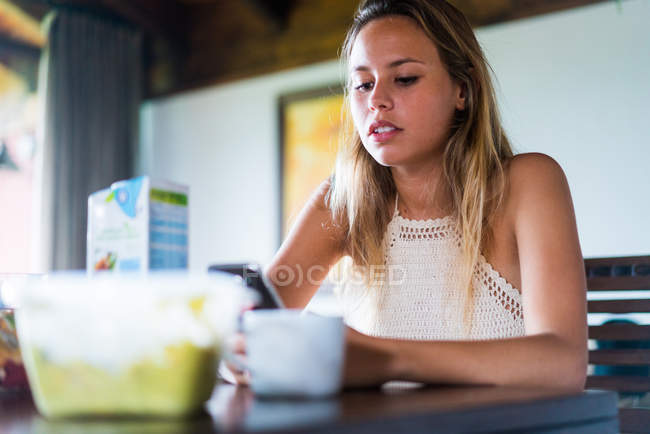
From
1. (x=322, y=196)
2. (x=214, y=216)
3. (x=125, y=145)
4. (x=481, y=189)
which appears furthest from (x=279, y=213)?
(x=481, y=189)

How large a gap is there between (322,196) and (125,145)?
10.6 feet

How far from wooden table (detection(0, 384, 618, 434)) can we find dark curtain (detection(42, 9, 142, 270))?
3.54m

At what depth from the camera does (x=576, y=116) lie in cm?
311

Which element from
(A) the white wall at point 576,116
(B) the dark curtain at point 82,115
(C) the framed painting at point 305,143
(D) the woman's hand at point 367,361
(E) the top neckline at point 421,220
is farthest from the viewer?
(B) the dark curtain at point 82,115

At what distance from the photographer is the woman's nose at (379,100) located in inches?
45.8

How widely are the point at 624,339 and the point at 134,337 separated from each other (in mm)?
984

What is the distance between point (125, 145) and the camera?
4348mm

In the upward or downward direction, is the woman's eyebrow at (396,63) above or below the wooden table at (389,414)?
above

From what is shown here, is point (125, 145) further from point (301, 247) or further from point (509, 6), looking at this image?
point (301, 247)

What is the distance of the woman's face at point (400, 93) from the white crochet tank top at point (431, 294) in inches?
5.9

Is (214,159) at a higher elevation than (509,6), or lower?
lower

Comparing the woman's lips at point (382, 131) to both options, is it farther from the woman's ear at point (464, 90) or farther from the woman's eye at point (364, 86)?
the woman's ear at point (464, 90)

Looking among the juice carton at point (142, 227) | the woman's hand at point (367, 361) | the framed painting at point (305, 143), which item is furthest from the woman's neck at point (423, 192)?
the framed painting at point (305, 143)

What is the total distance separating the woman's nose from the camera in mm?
1162
